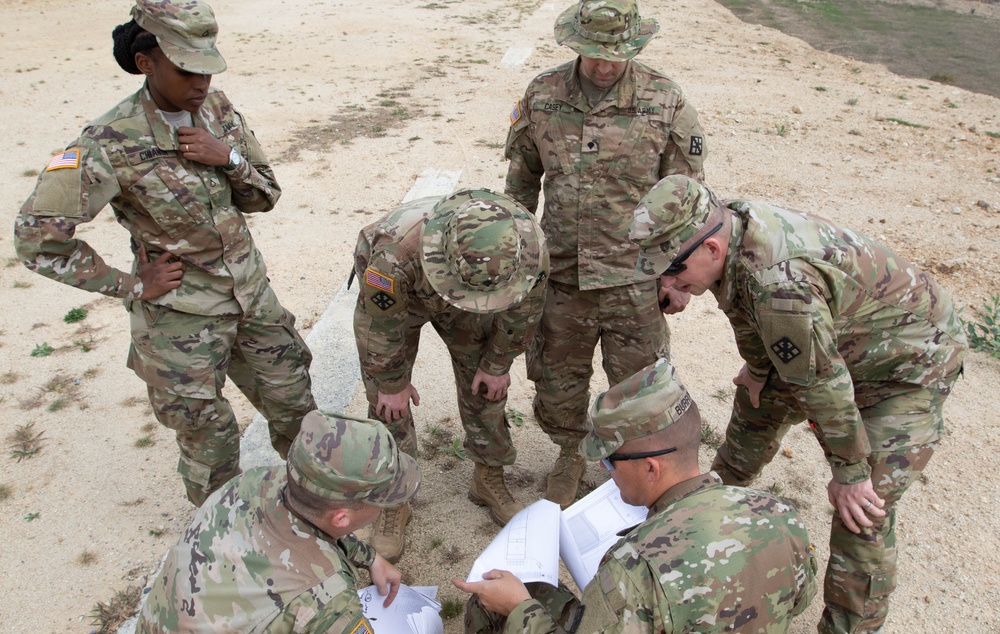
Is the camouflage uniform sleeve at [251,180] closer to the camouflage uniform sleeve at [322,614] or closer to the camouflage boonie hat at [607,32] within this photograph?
the camouflage boonie hat at [607,32]

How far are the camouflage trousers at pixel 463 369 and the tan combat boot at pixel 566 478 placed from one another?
1.04ft

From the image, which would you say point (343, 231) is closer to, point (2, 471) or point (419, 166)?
point (419, 166)

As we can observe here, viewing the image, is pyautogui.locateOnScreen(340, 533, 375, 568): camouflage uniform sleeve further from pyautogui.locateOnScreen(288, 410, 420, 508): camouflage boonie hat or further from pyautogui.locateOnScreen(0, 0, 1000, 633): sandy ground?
pyautogui.locateOnScreen(0, 0, 1000, 633): sandy ground

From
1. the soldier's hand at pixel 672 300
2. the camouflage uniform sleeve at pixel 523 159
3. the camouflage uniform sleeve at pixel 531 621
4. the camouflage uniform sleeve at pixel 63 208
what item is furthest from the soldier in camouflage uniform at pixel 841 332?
the camouflage uniform sleeve at pixel 63 208

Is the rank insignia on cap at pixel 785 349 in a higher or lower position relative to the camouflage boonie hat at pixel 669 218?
lower

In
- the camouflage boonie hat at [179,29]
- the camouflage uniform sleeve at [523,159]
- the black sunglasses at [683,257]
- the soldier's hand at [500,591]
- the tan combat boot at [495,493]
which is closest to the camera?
the soldier's hand at [500,591]

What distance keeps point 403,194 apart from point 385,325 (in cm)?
451

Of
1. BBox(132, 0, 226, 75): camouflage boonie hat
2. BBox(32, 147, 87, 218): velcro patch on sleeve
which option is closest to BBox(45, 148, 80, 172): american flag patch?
BBox(32, 147, 87, 218): velcro patch on sleeve

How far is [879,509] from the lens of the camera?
8.68 ft

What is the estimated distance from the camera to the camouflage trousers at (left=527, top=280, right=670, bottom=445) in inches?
142

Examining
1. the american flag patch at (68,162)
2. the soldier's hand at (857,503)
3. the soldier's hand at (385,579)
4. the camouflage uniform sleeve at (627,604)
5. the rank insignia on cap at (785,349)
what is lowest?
the soldier's hand at (385,579)

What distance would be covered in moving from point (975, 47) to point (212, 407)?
60.7 ft

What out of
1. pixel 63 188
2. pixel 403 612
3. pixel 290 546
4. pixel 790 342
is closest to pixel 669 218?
pixel 790 342

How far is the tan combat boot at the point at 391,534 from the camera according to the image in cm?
352
